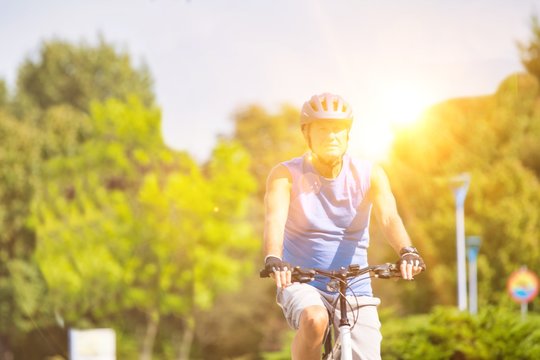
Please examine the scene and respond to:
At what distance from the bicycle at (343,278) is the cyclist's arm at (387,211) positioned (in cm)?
16

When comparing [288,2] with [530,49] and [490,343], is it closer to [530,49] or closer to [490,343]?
[490,343]

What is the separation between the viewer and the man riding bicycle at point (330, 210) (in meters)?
3.35

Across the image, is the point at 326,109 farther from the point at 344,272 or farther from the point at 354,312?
the point at 354,312

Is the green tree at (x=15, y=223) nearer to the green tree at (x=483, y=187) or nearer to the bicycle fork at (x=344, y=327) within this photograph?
the green tree at (x=483, y=187)

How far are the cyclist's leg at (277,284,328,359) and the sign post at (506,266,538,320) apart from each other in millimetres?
14786

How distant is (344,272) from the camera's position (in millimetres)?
3238

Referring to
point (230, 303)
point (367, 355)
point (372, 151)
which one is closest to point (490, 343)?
point (372, 151)

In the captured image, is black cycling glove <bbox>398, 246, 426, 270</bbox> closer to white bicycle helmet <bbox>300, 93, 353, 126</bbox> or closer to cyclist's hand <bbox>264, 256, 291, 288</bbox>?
cyclist's hand <bbox>264, 256, 291, 288</bbox>

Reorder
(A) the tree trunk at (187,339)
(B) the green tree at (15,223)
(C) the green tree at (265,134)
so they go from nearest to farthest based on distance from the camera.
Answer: (C) the green tree at (265,134) → (A) the tree trunk at (187,339) → (B) the green tree at (15,223)

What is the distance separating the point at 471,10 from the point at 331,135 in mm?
5355

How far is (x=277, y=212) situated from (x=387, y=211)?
16.4 inches

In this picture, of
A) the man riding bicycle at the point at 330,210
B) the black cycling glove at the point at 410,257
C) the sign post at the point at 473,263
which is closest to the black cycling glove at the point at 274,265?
the man riding bicycle at the point at 330,210

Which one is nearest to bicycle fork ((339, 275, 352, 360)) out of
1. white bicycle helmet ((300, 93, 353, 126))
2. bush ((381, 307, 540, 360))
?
white bicycle helmet ((300, 93, 353, 126))

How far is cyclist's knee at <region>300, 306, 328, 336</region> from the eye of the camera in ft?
10.3
